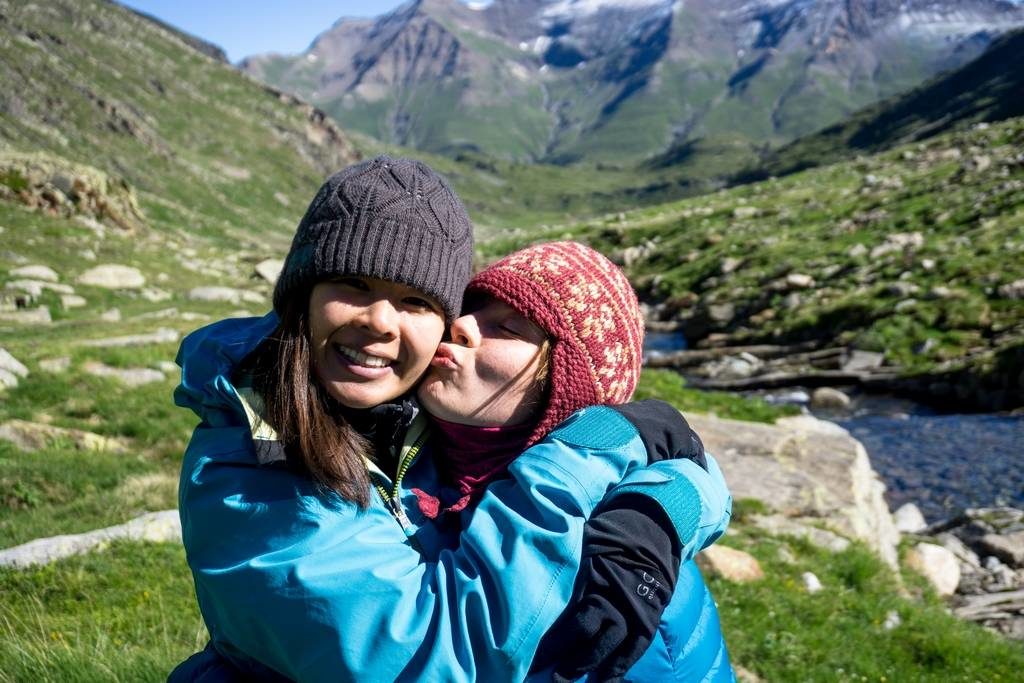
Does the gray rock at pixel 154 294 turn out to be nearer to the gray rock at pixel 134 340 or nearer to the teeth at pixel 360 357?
the gray rock at pixel 134 340

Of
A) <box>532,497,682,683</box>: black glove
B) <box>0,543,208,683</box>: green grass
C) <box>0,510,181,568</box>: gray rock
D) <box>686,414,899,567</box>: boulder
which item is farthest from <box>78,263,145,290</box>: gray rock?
<box>532,497,682,683</box>: black glove

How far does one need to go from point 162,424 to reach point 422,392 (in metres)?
8.10

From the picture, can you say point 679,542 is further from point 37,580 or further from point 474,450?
point 37,580

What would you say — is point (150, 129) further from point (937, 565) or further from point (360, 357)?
point (360, 357)

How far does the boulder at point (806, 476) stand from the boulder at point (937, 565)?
0.30 meters

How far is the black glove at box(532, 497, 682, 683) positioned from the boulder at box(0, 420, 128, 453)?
8.08 m

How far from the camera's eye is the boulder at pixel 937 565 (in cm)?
921

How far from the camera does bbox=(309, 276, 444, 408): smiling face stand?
2771mm

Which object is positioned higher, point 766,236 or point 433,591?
point 433,591

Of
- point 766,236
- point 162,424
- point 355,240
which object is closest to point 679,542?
point 355,240

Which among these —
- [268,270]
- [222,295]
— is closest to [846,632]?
[222,295]

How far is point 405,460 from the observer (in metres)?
2.85

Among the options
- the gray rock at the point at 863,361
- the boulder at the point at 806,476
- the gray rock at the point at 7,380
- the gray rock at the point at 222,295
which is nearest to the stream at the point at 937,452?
the gray rock at the point at 863,361

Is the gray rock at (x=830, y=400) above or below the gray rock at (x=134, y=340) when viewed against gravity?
below
